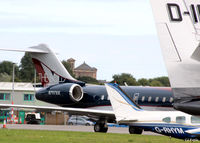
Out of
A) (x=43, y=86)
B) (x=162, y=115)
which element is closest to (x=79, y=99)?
(x=43, y=86)

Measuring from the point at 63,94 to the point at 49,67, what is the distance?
147 inches

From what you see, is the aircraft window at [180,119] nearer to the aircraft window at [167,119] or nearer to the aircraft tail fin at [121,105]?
the aircraft window at [167,119]

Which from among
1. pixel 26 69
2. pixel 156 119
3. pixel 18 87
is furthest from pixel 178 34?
pixel 26 69

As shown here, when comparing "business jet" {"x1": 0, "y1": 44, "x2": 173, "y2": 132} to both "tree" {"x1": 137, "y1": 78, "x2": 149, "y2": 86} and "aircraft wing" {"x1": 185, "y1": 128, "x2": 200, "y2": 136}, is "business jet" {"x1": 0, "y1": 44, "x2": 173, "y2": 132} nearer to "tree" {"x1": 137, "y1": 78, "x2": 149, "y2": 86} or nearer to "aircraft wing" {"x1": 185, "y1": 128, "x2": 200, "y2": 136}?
A: "aircraft wing" {"x1": 185, "y1": 128, "x2": 200, "y2": 136}

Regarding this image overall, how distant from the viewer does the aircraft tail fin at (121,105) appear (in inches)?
1013

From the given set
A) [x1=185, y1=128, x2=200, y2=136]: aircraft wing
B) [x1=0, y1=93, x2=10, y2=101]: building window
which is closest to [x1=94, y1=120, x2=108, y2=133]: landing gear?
[x1=185, y1=128, x2=200, y2=136]: aircraft wing

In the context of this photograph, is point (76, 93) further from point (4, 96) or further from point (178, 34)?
point (4, 96)

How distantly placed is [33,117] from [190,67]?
49.2 m

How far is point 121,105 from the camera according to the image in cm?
2644

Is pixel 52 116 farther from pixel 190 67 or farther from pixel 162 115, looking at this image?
pixel 190 67

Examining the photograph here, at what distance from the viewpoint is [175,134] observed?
2186cm

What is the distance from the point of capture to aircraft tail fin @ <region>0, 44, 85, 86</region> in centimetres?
3638

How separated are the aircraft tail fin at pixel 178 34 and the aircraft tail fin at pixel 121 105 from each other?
13.7 m

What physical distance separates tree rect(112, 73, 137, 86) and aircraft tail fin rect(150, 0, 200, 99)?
10804 centimetres
